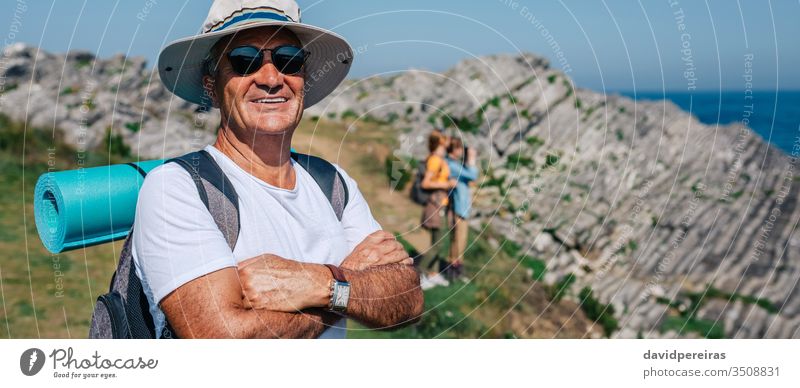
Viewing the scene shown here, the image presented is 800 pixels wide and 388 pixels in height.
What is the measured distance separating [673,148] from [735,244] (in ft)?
18.0

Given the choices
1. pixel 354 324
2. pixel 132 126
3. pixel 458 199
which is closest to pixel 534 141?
pixel 132 126

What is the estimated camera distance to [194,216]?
2.82m

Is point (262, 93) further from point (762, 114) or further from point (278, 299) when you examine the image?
point (762, 114)

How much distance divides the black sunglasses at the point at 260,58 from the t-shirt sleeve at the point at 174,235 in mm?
593

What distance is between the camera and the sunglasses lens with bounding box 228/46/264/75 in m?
3.21

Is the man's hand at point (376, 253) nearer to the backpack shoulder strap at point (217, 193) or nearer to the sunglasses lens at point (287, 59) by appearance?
the backpack shoulder strap at point (217, 193)

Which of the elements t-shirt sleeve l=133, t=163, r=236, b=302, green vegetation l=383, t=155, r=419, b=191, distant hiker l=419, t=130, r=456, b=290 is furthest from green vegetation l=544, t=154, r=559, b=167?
t-shirt sleeve l=133, t=163, r=236, b=302

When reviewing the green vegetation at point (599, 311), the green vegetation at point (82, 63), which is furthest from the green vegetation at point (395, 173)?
the green vegetation at point (82, 63)

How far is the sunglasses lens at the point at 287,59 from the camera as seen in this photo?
3252 mm

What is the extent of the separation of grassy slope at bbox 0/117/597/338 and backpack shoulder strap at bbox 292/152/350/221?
1.60m

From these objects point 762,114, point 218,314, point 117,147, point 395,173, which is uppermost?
point 218,314

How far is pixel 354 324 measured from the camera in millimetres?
5629

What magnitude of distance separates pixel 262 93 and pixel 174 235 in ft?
2.57
